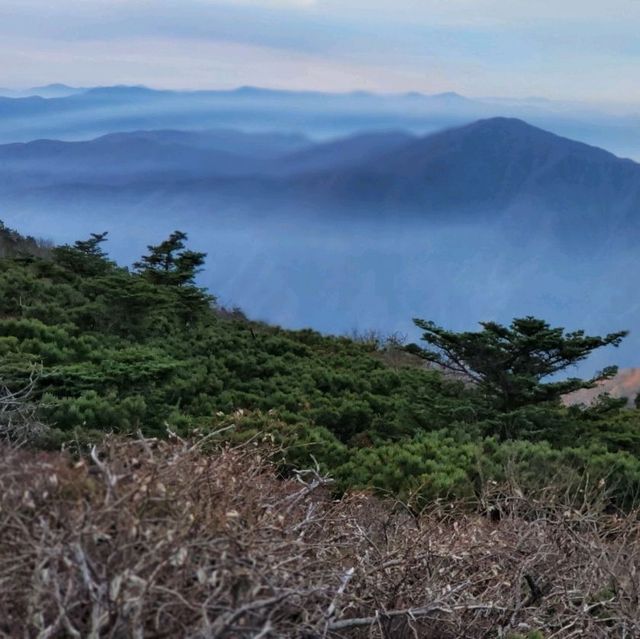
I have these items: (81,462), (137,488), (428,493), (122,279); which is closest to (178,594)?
(137,488)

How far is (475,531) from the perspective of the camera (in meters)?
4.09

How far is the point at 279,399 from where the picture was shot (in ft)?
27.0

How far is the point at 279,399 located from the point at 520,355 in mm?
2574

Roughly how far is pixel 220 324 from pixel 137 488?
10444mm

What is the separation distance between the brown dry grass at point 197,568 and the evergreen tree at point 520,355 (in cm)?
508

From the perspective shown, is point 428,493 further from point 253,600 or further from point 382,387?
point 382,387

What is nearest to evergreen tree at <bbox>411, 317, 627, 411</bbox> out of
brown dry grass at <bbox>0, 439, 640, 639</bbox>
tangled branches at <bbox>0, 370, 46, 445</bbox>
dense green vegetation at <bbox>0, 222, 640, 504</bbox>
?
dense green vegetation at <bbox>0, 222, 640, 504</bbox>

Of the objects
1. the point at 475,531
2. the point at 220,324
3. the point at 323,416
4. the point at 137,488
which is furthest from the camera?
the point at 220,324

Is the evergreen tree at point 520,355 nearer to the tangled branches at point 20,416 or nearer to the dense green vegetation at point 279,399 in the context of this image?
the dense green vegetation at point 279,399

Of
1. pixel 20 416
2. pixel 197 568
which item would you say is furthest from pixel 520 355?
pixel 197 568

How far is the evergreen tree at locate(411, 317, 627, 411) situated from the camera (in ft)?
A: 28.0

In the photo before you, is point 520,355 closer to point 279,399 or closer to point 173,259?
point 279,399

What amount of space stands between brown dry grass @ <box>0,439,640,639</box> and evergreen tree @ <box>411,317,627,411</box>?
5.08m

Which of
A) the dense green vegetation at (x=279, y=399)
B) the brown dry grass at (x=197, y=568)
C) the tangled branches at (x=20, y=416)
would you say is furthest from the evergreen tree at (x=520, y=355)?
the brown dry grass at (x=197, y=568)
